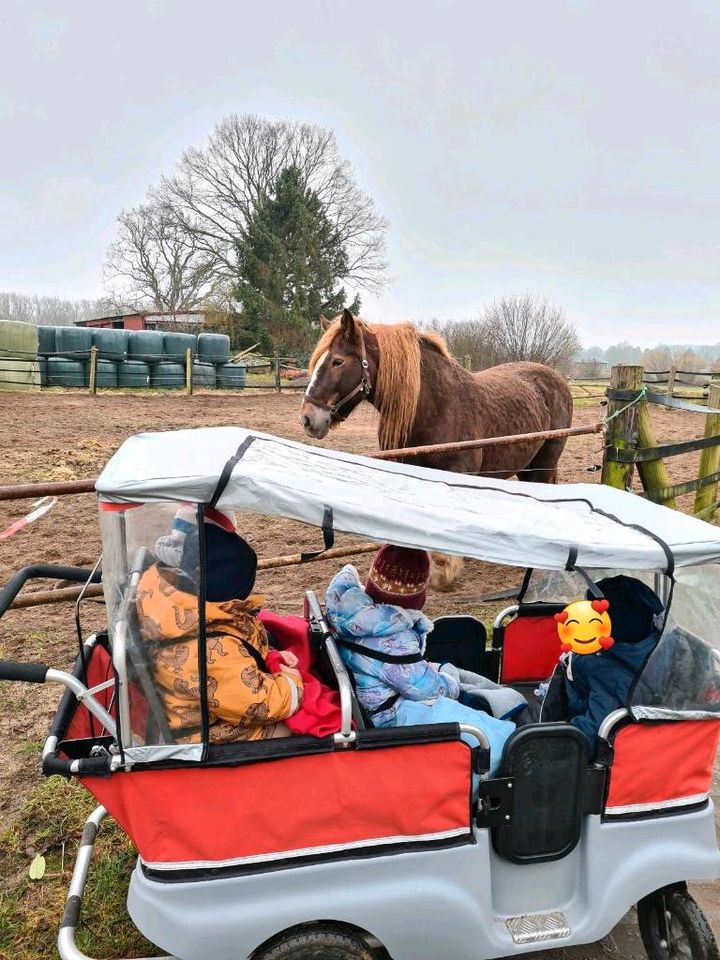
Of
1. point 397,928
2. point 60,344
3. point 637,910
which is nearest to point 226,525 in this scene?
point 397,928

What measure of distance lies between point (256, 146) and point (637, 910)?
1302 inches

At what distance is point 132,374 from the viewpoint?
17.3m

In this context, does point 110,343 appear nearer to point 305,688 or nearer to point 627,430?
point 627,430

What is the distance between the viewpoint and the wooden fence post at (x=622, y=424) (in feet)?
14.0

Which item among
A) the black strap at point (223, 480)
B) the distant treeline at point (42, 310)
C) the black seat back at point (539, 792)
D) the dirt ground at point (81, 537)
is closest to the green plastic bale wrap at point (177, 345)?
the dirt ground at point (81, 537)

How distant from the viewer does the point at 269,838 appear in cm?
141

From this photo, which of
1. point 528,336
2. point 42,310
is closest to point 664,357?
point 528,336

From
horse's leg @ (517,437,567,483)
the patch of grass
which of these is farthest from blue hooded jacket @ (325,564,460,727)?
horse's leg @ (517,437,567,483)

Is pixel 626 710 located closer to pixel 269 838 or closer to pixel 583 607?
pixel 583 607

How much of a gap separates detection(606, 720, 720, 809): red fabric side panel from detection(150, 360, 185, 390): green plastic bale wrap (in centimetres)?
1751

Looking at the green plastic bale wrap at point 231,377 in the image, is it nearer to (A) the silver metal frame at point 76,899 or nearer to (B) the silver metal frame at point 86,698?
(A) the silver metal frame at point 76,899

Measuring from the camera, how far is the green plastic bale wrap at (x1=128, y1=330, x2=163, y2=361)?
1828cm

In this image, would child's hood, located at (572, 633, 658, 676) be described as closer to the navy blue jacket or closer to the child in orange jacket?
the navy blue jacket

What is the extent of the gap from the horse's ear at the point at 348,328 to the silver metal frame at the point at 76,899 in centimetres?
274
